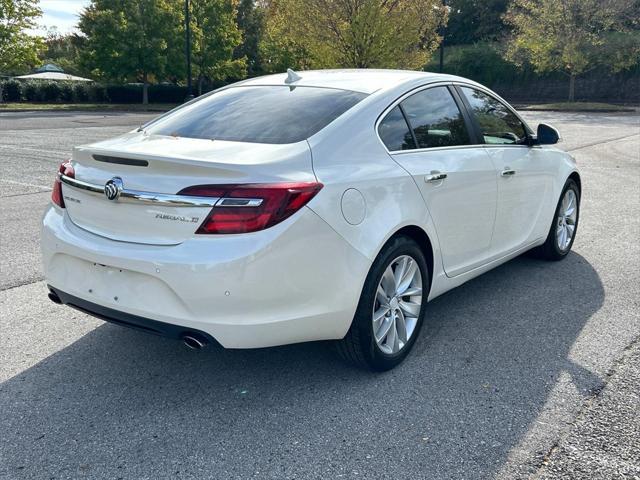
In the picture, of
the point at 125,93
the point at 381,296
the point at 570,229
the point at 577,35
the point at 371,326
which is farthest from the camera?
the point at 125,93

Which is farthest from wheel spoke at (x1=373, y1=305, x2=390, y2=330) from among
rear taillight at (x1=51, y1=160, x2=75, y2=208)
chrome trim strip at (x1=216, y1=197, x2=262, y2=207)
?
rear taillight at (x1=51, y1=160, x2=75, y2=208)

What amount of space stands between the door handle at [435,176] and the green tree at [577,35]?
36098mm

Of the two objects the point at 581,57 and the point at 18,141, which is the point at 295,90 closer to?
the point at 18,141

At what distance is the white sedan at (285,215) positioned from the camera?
283 cm

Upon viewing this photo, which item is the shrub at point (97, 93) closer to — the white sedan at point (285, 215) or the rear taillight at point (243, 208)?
the white sedan at point (285, 215)

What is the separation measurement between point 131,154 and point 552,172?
11.9 ft

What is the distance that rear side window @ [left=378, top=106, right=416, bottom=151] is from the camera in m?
3.55

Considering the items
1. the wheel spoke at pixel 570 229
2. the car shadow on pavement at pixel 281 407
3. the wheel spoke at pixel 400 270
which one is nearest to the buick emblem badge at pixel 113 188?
the car shadow on pavement at pixel 281 407

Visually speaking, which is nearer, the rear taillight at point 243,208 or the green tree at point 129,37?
the rear taillight at point 243,208

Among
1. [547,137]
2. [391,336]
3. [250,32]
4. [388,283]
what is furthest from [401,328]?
[250,32]

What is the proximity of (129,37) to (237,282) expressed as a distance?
129 feet

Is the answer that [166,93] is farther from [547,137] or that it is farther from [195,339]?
[195,339]

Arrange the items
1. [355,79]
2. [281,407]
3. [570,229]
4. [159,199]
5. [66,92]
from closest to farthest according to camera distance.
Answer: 1. [159,199]
2. [281,407]
3. [355,79]
4. [570,229]
5. [66,92]

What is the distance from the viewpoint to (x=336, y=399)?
10.6ft
